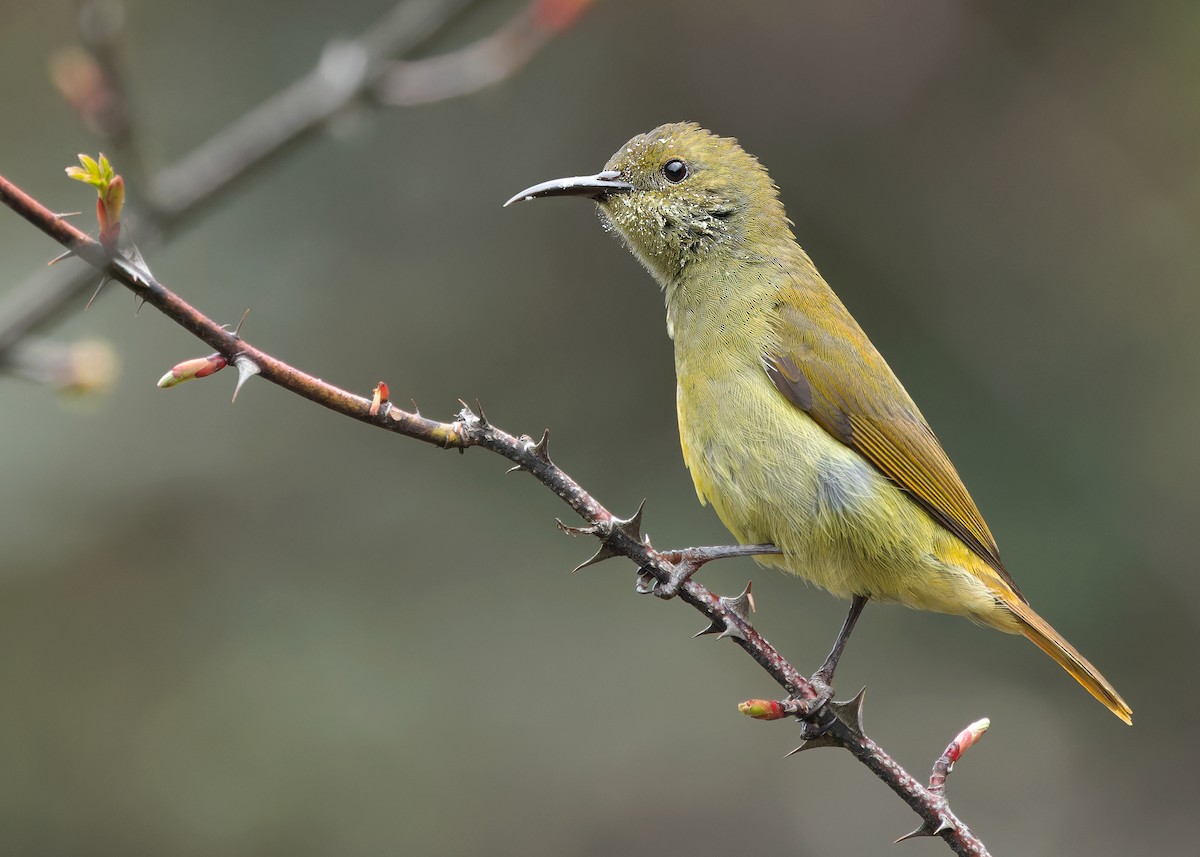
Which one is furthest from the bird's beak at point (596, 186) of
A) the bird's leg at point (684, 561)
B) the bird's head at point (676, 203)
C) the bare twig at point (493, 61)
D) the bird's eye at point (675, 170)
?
the bird's leg at point (684, 561)

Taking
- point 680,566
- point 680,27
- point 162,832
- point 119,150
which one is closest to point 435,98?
point 119,150

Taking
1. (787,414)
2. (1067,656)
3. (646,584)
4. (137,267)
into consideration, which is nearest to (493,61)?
(787,414)

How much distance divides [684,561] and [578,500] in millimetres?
741

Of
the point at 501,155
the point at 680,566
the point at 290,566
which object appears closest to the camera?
the point at 680,566

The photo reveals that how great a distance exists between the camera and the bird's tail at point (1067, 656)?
3.84 metres

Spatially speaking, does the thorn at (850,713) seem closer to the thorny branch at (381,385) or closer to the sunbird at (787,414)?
the thorny branch at (381,385)

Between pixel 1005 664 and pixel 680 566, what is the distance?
4894 mm

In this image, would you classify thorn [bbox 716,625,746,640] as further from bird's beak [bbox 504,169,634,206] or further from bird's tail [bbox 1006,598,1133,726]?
bird's beak [bbox 504,169,634,206]

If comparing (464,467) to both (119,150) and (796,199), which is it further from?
(119,150)

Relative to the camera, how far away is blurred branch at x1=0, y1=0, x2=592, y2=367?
2.95m

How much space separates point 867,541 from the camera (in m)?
3.83

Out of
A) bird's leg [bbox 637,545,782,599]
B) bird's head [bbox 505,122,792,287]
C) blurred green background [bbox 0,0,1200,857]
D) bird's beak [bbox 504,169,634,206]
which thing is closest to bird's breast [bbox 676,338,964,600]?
bird's leg [bbox 637,545,782,599]

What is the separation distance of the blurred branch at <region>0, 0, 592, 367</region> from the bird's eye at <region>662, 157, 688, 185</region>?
0.67 meters

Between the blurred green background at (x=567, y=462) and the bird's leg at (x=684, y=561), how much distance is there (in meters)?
3.06
